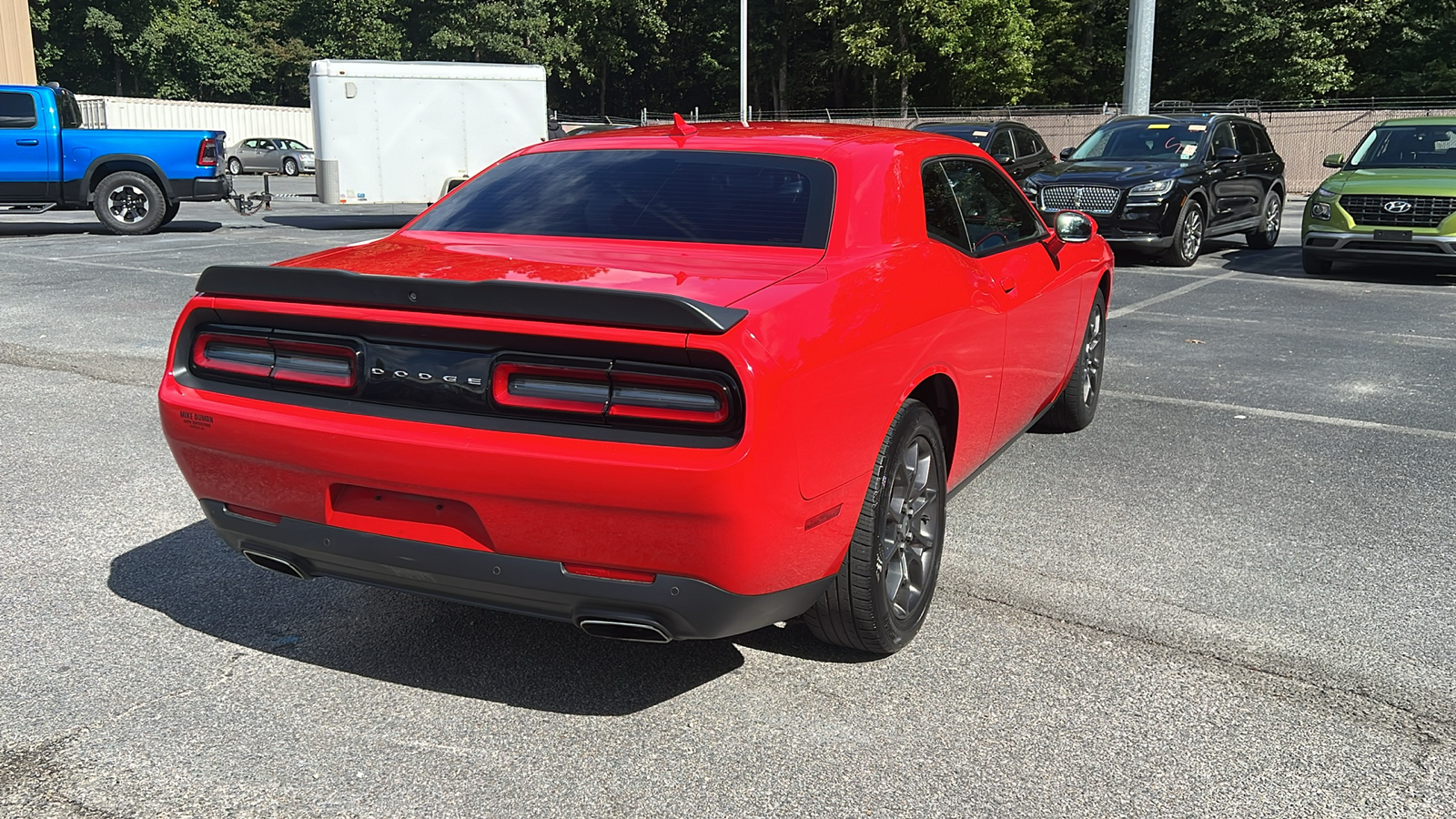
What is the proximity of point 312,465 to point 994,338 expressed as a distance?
92.9 inches

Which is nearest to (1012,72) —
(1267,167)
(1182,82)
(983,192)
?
(1182,82)

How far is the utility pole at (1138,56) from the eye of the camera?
23.4 meters

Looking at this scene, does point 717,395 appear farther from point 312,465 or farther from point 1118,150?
point 1118,150

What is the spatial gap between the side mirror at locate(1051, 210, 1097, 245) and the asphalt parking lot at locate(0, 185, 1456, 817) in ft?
3.49

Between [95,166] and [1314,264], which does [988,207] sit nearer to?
[1314,264]

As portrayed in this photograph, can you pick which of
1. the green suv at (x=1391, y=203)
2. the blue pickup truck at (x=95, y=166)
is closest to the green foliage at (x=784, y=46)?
the green suv at (x=1391, y=203)

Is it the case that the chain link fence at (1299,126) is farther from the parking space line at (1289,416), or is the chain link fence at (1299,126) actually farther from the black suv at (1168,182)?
the parking space line at (1289,416)

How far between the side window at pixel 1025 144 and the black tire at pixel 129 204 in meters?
12.4

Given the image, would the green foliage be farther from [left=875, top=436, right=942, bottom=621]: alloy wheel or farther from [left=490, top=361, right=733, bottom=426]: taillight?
[left=490, top=361, right=733, bottom=426]: taillight

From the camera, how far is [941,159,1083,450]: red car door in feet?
15.0

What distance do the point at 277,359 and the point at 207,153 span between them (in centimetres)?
1712

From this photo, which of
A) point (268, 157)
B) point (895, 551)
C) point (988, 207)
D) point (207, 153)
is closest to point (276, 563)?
point (895, 551)

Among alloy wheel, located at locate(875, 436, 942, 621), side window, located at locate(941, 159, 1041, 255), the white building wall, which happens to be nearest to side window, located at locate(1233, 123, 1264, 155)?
side window, located at locate(941, 159, 1041, 255)

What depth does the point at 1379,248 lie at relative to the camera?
501 inches
